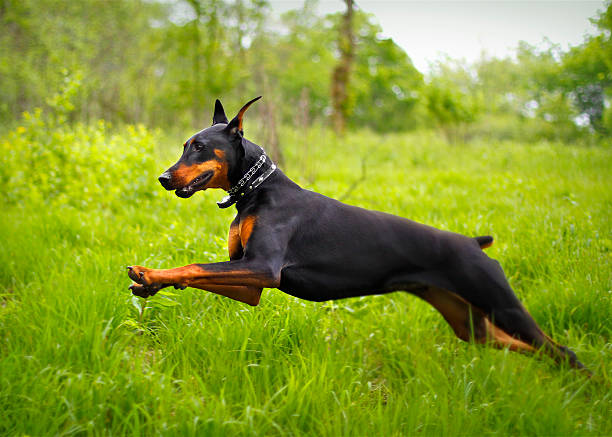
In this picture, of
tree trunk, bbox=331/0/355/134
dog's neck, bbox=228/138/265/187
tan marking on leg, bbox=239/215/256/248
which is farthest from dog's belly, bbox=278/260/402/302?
tree trunk, bbox=331/0/355/134

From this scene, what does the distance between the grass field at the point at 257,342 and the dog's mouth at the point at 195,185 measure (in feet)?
3.11

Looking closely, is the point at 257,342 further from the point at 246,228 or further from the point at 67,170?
the point at 67,170

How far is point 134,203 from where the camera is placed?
664 centimetres

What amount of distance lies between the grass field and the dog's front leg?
538mm

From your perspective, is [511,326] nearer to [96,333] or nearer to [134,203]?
[96,333]

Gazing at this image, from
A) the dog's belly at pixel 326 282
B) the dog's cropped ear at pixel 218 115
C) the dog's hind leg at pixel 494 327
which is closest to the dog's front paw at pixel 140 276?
the dog's belly at pixel 326 282

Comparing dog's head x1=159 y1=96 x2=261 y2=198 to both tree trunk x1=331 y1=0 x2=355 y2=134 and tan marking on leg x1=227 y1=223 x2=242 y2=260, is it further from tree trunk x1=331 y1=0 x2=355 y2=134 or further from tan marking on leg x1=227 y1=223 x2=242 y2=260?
tree trunk x1=331 y1=0 x2=355 y2=134

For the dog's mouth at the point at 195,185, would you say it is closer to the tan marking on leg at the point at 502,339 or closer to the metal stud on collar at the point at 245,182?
the metal stud on collar at the point at 245,182

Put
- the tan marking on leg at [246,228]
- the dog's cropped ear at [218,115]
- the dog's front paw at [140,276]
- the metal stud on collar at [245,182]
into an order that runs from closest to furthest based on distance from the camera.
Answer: the dog's front paw at [140,276]
the tan marking on leg at [246,228]
the metal stud on collar at [245,182]
the dog's cropped ear at [218,115]

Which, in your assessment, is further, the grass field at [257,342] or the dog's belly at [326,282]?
the dog's belly at [326,282]

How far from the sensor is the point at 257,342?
10.3ft

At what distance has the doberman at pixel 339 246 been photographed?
2.76 meters

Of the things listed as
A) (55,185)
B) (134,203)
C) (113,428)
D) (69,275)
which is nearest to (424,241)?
(113,428)

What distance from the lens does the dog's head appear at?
8.59ft
